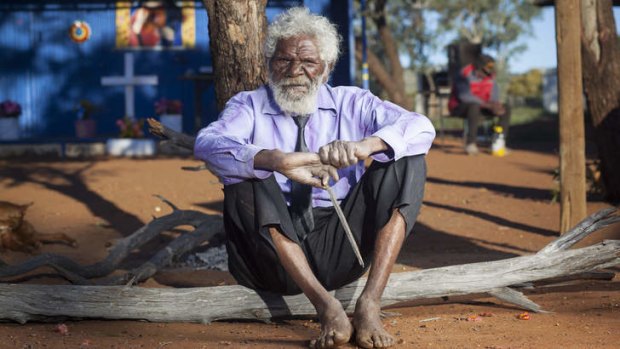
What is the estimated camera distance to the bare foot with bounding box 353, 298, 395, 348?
3781 mm

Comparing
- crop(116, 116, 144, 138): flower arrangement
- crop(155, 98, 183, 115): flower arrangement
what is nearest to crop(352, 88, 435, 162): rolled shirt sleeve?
crop(155, 98, 183, 115): flower arrangement

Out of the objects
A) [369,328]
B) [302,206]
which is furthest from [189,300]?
[369,328]

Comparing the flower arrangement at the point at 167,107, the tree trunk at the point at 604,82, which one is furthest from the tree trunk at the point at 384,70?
the tree trunk at the point at 604,82

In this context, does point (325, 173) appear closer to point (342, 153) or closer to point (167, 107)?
point (342, 153)

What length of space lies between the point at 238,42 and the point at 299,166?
7.54ft

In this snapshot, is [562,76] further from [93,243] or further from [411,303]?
[93,243]

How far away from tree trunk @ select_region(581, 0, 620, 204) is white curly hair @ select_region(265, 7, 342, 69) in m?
4.75

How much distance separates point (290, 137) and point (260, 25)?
1.92 m

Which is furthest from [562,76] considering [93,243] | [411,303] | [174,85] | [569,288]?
[174,85]

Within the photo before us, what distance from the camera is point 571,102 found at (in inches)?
271

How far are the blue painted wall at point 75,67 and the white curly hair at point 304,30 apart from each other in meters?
11.6

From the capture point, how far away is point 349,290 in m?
4.44

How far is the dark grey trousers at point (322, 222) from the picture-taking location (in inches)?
160

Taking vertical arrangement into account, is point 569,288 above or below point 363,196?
below
